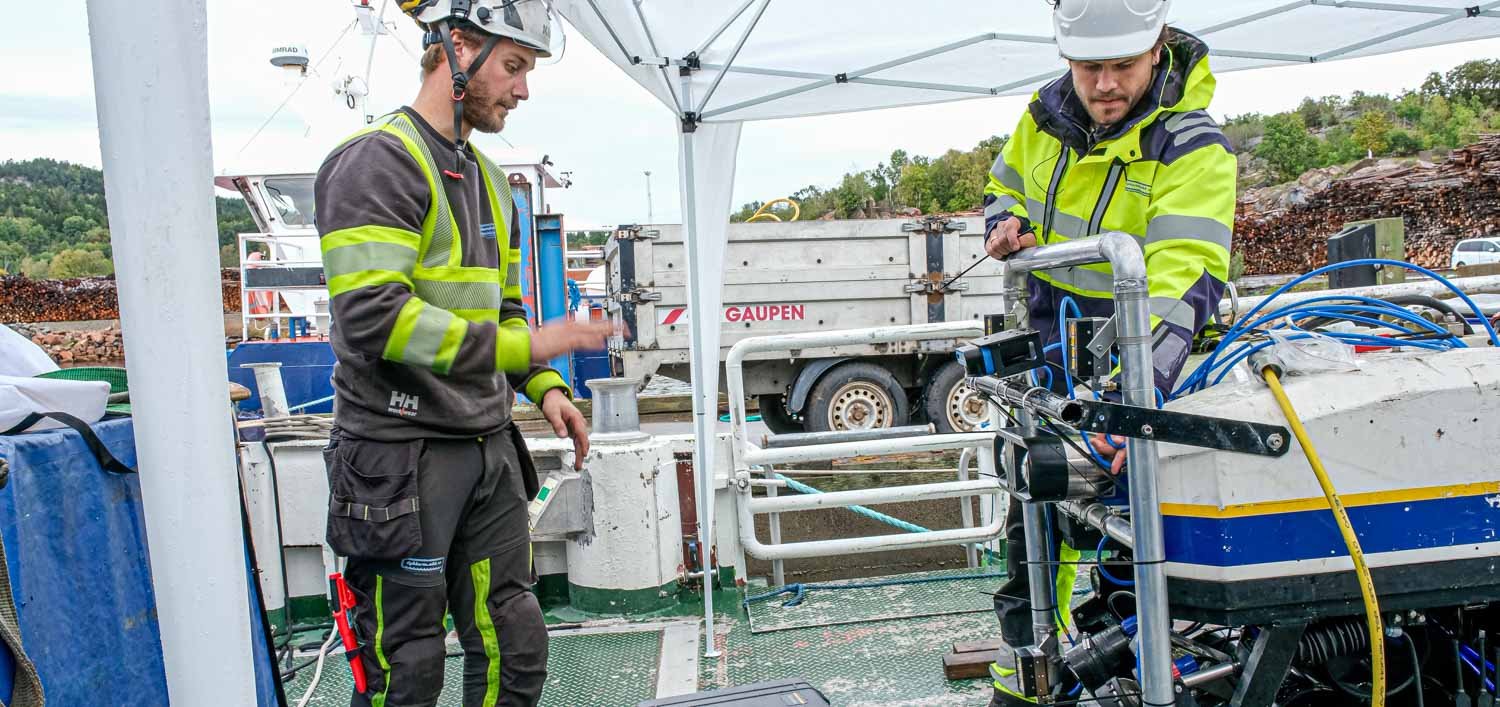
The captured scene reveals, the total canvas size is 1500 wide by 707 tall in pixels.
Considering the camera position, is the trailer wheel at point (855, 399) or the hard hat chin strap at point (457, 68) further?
the trailer wheel at point (855, 399)

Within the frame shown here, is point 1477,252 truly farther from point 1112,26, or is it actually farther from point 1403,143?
point 1112,26

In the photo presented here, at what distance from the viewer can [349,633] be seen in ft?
6.89

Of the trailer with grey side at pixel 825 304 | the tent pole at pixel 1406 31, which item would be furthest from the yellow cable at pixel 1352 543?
the trailer with grey side at pixel 825 304

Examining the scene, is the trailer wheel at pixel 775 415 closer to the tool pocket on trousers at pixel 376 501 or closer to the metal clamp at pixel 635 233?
the metal clamp at pixel 635 233

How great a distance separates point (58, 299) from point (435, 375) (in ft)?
112

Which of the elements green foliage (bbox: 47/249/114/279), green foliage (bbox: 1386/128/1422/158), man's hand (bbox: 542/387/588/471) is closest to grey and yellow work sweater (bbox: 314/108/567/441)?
man's hand (bbox: 542/387/588/471)

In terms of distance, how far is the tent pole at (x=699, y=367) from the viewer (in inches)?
146

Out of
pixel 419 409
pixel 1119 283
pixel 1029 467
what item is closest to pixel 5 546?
pixel 419 409

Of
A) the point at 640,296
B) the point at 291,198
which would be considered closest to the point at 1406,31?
the point at 640,296

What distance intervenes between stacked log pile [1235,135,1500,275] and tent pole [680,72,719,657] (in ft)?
74.7

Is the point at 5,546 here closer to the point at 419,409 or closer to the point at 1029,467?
the point at 419,409

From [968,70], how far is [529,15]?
274cm

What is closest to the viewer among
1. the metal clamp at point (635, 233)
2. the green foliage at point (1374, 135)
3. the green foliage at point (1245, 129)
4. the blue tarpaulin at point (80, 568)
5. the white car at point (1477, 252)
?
the blue tarpaulin at point (80, 568)

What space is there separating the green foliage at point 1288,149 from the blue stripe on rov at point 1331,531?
38.9 meters
